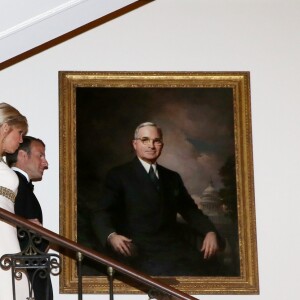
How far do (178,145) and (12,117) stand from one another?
1596 mm

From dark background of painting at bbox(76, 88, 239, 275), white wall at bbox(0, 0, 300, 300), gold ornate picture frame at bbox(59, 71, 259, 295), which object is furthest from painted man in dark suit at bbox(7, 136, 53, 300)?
dark background of painting at bbox(76, 88, 239, 275)

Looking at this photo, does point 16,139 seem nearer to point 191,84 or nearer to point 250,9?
point 191,84

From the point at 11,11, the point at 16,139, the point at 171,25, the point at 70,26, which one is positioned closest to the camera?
the point at 11,11

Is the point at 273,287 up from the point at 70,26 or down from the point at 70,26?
down

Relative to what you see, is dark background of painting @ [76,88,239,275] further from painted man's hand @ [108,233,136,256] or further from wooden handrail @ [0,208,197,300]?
wooden handrail @ [0,208,197,300]

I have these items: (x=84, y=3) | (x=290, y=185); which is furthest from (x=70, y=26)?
(x=290, y=185)

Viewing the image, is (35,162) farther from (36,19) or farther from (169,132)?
(36,19)

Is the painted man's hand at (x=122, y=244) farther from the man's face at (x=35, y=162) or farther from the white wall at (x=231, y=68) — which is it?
the man's face at (x=35, y=162)

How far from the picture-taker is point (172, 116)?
874cm

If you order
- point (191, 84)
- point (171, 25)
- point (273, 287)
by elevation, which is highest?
point (171, 25)

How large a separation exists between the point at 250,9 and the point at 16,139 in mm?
2649

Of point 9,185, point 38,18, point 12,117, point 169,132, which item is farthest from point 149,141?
point 38,18

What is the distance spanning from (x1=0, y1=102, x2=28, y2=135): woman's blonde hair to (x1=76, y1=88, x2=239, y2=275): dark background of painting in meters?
0.52

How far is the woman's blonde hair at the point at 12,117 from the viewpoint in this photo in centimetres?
835
